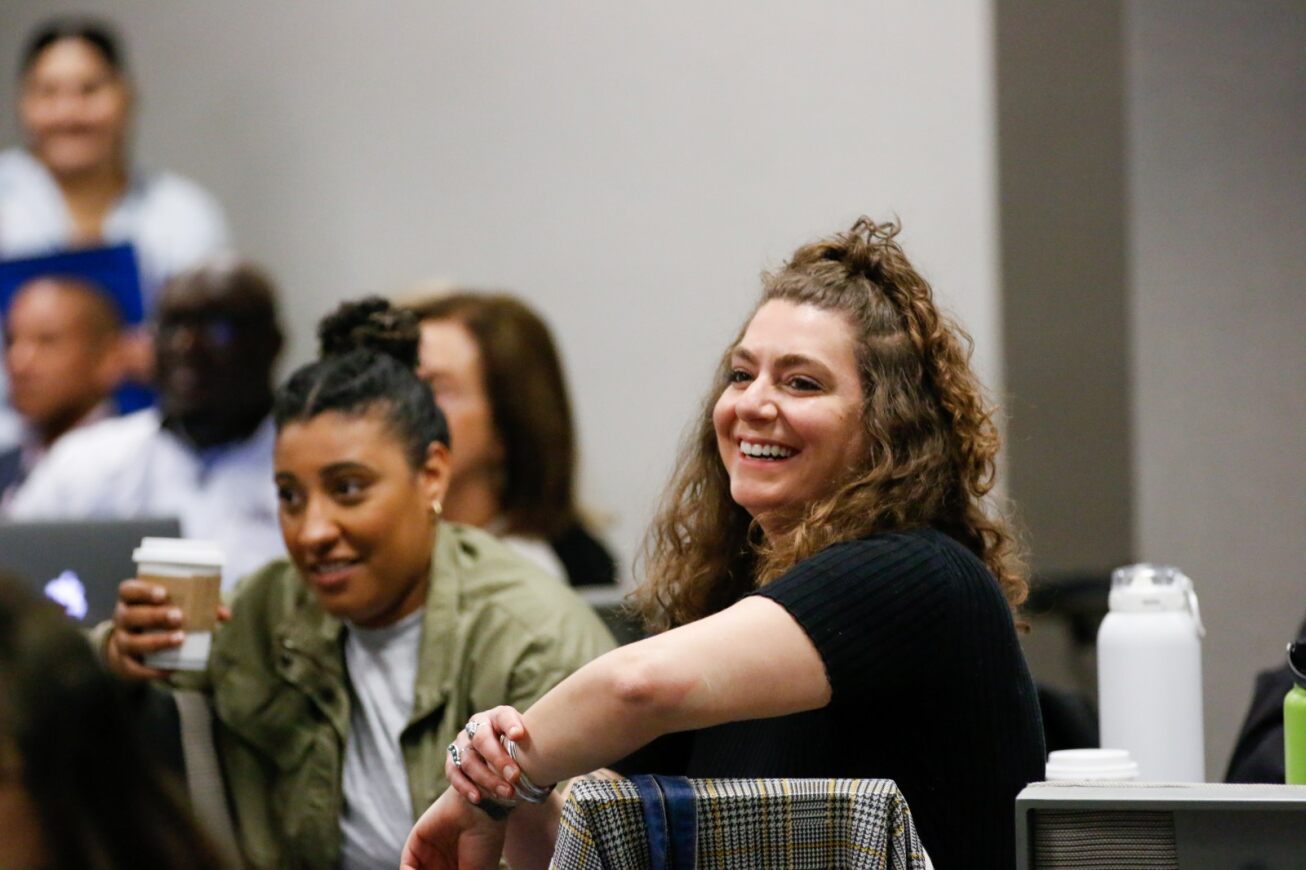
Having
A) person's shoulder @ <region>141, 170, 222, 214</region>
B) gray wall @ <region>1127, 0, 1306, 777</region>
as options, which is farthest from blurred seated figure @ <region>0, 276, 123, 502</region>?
gray wall @ <region>1127, 0, 1306, 777</region>

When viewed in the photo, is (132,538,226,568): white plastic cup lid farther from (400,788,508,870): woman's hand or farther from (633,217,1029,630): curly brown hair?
(400,788,508,870): woman's hand

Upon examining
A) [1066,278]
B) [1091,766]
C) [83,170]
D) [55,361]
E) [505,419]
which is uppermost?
[83,170]

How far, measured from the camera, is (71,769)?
0.58 meters

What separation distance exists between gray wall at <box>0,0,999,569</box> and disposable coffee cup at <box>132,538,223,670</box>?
1.75m

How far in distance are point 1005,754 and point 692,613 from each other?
411 millimetres

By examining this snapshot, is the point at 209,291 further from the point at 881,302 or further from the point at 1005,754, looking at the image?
the point at 1005,754

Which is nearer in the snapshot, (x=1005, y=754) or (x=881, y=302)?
Result: (x=1005, y=754)

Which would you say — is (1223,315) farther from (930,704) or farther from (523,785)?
(523,785)

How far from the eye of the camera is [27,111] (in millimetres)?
4332

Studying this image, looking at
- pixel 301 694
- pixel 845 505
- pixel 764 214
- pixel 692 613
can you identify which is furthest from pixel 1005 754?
pixel 764 214

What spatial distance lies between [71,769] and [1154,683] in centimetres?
153

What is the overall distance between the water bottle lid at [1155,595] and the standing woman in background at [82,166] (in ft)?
9.53

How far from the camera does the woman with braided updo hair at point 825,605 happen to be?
1.39m

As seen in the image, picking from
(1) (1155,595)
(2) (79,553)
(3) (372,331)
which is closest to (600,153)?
(3) (372,331)
